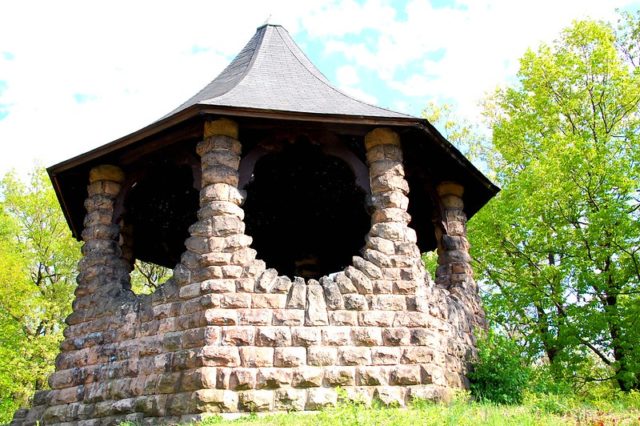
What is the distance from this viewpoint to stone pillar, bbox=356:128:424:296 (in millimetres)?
8312

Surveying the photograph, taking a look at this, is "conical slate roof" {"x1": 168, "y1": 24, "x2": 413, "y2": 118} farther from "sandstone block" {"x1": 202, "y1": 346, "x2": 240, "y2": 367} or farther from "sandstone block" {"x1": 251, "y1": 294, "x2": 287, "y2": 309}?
"sandstone block" {"x1": 202, "y1": 346, "x2": 240, "y2": 367}

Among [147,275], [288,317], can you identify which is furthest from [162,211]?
[147,275]

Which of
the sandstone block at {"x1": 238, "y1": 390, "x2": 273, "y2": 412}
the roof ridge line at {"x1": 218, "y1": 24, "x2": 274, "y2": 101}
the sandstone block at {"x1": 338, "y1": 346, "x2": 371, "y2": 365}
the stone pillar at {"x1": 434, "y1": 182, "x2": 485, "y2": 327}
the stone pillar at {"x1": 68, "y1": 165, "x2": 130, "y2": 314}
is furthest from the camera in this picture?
the stone pillar at {"x1": 434, "y1": 182, "x2": 485, "y2": 327}

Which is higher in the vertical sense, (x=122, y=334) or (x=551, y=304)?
(x=551, y=304)

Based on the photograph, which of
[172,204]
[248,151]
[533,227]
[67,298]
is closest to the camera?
[248,151]

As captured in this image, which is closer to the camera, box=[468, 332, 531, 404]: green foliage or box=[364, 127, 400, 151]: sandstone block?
box=[468, 332, 531, 404]: green foliage

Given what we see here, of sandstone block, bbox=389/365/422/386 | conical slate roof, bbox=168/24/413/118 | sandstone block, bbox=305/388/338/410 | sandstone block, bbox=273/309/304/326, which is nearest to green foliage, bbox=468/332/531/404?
sandstone block, bbox=389/365/422/386

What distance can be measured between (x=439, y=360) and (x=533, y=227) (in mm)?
8127

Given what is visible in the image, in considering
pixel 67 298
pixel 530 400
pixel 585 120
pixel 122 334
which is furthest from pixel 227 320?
pixel 67 298

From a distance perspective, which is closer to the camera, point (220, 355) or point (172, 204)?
point (220, 355)

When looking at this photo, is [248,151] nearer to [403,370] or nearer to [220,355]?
[220,355]

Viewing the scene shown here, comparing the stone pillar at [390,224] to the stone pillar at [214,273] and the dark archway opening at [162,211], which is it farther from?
the dark archway opening at [162,211]

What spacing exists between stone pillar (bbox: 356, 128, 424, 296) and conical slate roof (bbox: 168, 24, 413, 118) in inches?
19.5

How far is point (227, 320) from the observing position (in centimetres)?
761
